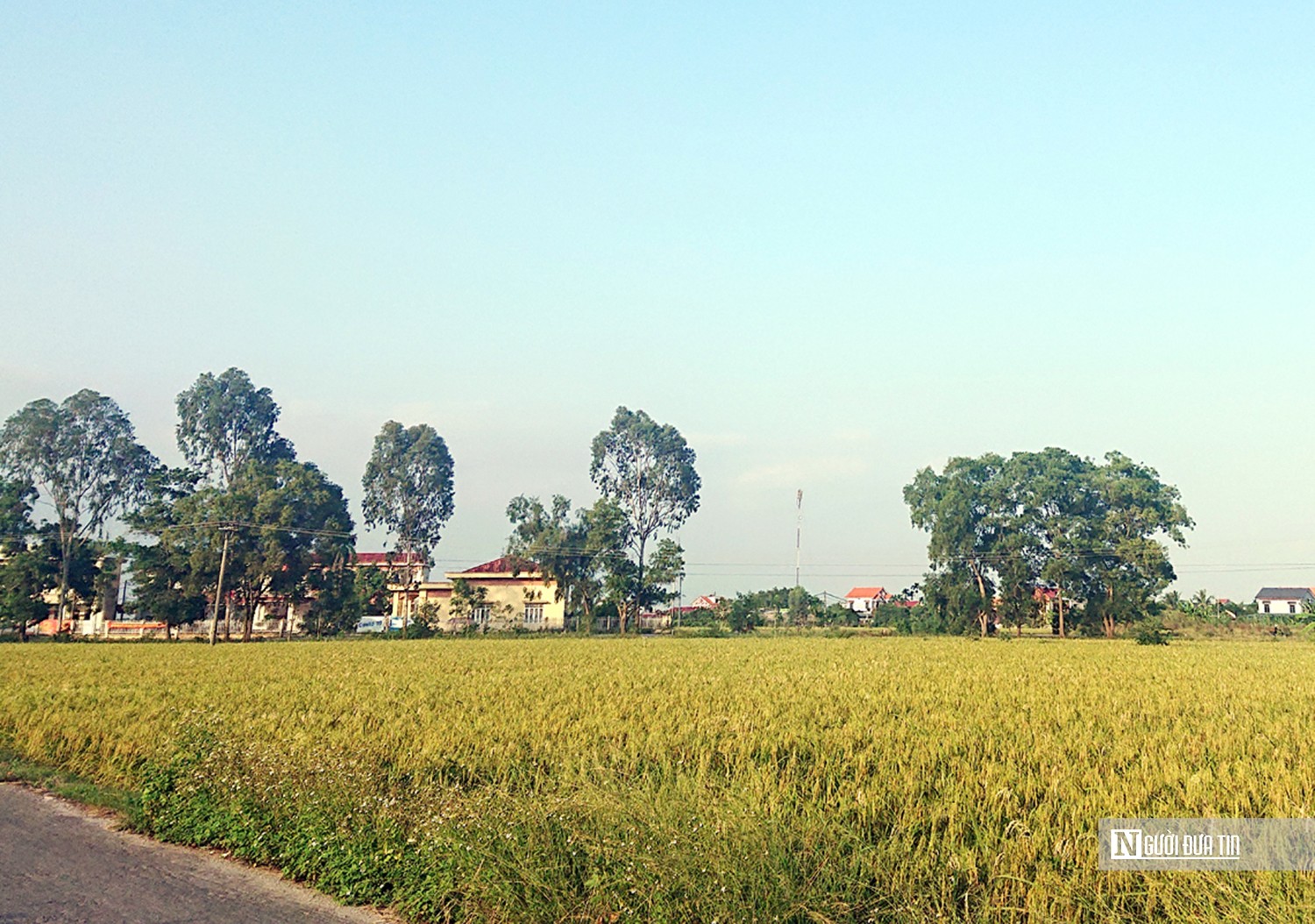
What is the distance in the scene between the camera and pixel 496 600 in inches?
3359

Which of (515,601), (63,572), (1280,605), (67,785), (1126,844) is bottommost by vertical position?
(67,785)

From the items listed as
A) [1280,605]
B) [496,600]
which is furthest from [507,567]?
[1280,605]

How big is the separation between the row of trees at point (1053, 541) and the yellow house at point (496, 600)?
3151 centimetres

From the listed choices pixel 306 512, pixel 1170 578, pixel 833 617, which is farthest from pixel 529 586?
pixel 1170 578

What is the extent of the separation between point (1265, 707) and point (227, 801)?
1713 cm

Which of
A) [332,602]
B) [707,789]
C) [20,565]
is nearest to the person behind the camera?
[707,789]

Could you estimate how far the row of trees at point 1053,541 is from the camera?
7469 centimetres

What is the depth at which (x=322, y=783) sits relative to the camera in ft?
30.1

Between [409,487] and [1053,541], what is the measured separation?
5754 centimetres

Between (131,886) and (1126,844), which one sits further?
(131,886)

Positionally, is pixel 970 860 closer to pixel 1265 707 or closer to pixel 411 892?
pixel 411 892

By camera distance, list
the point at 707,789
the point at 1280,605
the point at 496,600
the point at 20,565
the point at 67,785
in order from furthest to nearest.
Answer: the point at 1280,605
the point at 496,600
the point at 20,565
the point at 67,785
the point at 707,789

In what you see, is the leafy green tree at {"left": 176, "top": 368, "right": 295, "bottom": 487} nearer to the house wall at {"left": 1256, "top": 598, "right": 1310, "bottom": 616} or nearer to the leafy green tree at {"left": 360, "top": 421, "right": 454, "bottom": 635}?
the leafy green tree at {"left": 360, "top": 421, "right": 454, "bottom": 635}

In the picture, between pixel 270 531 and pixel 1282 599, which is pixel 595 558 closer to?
pixel 270 531
